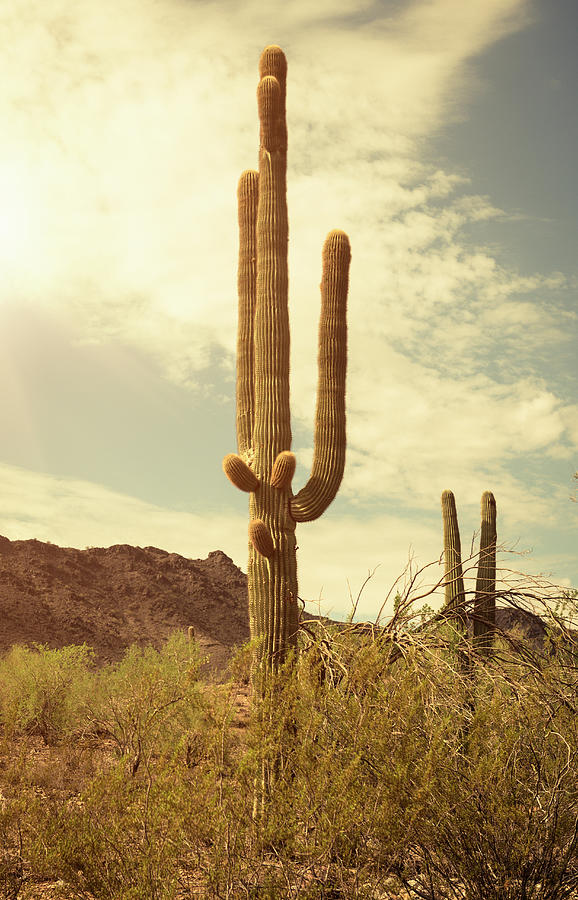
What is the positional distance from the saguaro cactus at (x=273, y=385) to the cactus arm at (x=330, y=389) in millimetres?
14

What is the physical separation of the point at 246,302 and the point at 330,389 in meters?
2.19

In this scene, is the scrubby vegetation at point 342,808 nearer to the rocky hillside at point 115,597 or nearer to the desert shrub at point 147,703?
the desert shrub at point 147,703

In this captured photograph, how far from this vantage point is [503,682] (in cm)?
837

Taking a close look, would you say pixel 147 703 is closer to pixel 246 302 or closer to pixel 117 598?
pixel 246 302

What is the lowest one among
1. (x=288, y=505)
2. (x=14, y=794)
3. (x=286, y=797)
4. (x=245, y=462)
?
(x=14, y=794)

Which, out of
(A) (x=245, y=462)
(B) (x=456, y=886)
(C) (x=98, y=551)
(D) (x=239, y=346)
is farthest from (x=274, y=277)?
(C) (x=98, y=551)

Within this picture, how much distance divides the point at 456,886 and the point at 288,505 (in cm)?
486

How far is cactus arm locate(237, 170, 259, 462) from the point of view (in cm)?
1135

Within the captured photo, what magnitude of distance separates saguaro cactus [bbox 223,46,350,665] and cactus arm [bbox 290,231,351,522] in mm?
14

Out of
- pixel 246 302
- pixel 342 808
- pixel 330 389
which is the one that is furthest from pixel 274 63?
pixel 342 808

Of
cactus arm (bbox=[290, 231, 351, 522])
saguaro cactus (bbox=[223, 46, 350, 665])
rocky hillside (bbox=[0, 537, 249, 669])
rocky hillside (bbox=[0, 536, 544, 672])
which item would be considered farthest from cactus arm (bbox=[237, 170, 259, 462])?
rocky hillside (bbox=[0, 537, 249, 669])

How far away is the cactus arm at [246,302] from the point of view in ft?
37.2

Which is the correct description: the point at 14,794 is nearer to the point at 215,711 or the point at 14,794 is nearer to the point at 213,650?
the point at 215,711

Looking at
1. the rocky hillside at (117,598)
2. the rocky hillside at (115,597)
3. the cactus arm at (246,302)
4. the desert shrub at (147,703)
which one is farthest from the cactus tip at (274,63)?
the rocky hillside at (115,597)
